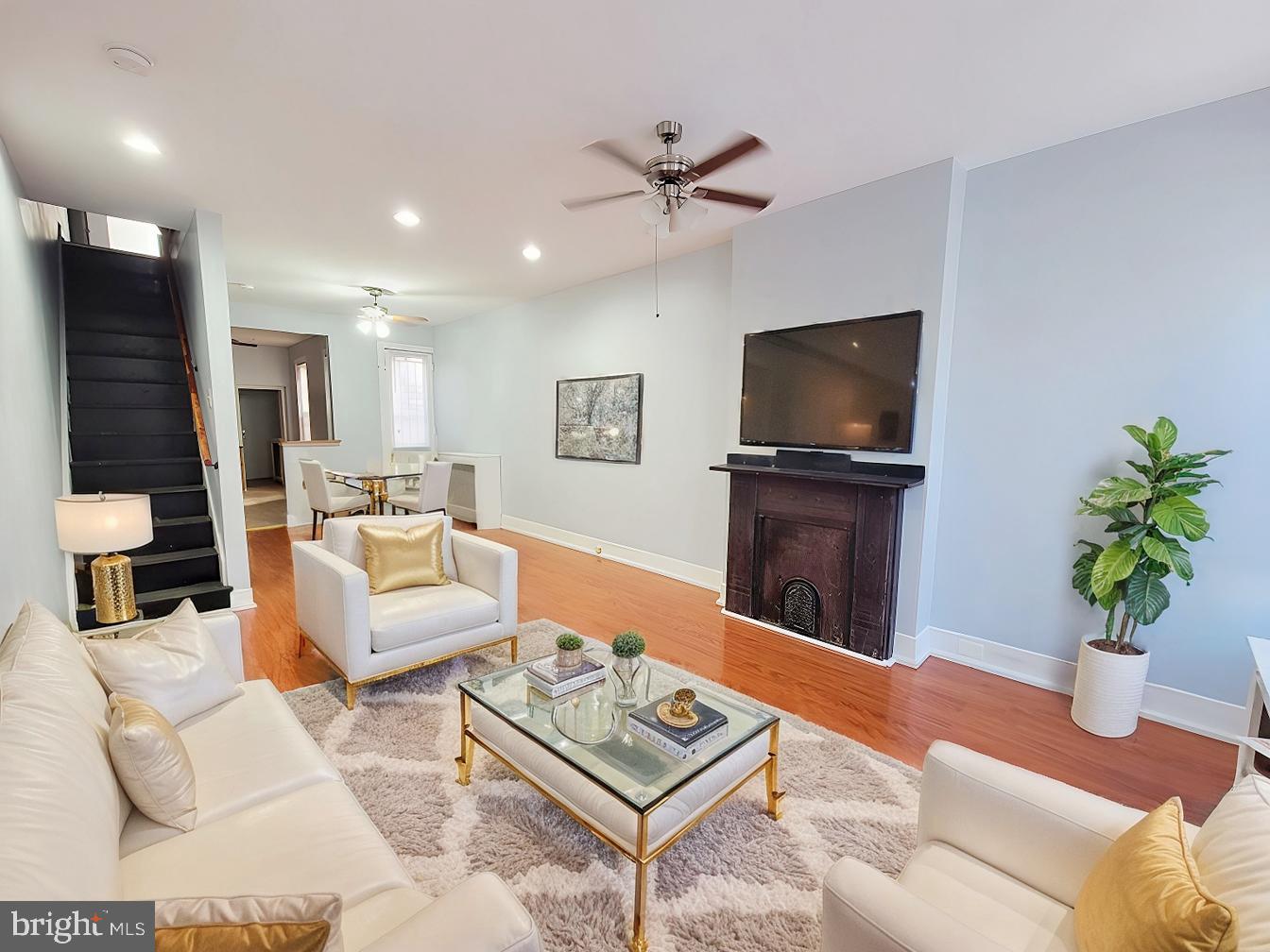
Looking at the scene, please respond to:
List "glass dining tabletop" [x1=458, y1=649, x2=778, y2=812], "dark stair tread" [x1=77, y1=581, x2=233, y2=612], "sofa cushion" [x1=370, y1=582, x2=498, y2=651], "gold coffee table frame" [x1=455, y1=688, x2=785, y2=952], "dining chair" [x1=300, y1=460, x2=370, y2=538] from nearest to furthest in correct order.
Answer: "gold coffee table frame" [x1=455, y1=688, x2=785, y2=952] < "glass dining tabletop" [x1=458, y1=649, x2=778, y2=812] < "sofa cushion" [x1=370, y1=582, x2=498, y2=651] < "dark stair tread" [x1=77, y1=581, x2=233, y2=612] < "dining chair" [x1=300, y1=460, x2=370, y2=538]

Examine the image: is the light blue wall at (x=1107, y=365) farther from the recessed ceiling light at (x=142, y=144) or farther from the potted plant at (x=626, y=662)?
the recessed ceiling light at (x=142, y=144)

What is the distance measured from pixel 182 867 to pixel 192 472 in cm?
434

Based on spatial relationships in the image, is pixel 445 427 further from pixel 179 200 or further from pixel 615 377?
pixel 179 200

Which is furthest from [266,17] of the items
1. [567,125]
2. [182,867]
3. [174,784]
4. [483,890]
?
[483,890]

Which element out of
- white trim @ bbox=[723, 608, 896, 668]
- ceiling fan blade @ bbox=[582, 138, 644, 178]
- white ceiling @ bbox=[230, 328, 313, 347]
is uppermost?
white ceiling @ bbox=[230, 328, 313, 347]

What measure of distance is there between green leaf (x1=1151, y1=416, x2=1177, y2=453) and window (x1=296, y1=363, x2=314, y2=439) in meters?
10.0

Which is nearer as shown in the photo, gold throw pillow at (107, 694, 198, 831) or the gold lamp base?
gold throw pillow at (107, 694, 198, 831)

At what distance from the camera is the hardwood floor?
90.3 inches

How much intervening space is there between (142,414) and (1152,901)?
6148 millimetres

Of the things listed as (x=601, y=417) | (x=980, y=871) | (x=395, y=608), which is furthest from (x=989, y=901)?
(x=601, y=417)

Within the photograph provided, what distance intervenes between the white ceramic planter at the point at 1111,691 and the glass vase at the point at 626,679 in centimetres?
215

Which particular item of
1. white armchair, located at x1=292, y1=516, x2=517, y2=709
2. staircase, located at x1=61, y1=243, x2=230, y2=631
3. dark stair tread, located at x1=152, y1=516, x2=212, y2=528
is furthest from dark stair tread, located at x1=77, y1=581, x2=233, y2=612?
white armchair, located at x1=292, y1=516, x2=517, y2=709

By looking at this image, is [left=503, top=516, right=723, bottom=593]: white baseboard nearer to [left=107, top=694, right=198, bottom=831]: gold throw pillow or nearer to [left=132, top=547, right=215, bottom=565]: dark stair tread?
[left=132, top=547, right=215, bottom=565]: dark stair tread

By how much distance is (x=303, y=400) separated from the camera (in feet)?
31.3
